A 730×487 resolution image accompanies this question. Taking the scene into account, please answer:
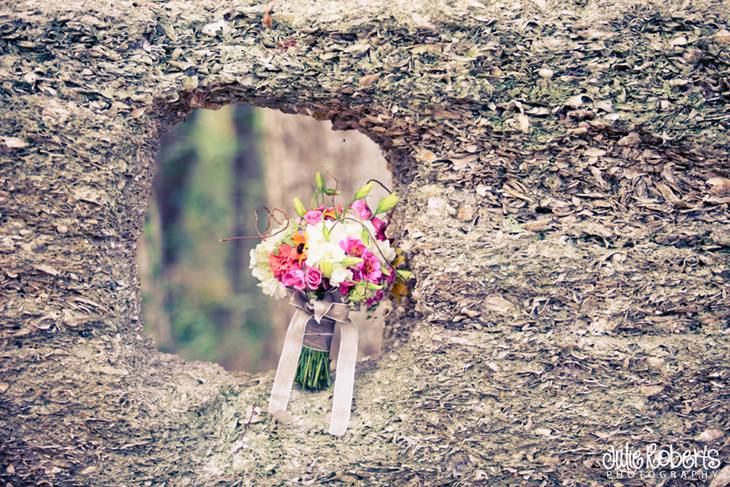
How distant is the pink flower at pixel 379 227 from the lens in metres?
2.04

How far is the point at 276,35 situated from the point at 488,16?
577 millimetres

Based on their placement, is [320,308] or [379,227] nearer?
[320,308]

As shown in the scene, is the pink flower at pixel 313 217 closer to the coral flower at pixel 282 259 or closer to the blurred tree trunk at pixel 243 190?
the coral flower at pixel 282 259

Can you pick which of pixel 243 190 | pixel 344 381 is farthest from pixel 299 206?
pixel 243 190

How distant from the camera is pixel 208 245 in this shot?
5.29m

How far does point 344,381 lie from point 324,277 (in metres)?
0.31

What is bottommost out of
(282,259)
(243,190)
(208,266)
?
(282,259)

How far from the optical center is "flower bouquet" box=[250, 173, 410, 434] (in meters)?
1.89

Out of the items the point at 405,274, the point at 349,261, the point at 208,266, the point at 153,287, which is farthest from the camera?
the point at 208,266

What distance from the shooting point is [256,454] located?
1.93m

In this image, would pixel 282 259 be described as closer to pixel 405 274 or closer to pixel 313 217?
pixel 313 217

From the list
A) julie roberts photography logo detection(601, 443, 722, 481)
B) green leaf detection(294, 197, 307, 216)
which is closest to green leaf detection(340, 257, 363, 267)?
green leaf detection(294, 197, 307, 216)

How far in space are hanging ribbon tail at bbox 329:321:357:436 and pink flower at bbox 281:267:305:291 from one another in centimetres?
19

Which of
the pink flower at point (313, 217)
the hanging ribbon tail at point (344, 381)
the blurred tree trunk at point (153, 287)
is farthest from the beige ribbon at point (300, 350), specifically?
the blurred tree trunk at point (153, 287)
